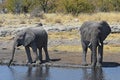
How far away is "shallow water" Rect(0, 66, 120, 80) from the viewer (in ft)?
75.9

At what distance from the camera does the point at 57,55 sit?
32.0 meters

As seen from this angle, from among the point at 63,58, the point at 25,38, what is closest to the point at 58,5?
the point at 63,58

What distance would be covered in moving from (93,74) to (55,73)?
6.17 feet

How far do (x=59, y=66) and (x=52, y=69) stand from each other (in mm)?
877

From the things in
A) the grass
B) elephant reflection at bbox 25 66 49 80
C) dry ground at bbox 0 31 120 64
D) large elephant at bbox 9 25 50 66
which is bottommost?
the grass

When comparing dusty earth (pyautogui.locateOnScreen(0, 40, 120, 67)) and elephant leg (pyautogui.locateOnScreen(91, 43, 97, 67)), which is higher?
elephant leg (pyautogui.locateOnScreen(91, 43, 97, 67))

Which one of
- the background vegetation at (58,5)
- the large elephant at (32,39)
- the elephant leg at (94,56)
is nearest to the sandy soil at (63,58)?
the large elephant at (32,39)

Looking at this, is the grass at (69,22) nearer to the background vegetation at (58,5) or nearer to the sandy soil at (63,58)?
the sandy soil at (63,58)

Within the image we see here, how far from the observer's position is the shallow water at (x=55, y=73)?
2314 cm

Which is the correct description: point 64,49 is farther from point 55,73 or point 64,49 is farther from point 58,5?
point 58,5

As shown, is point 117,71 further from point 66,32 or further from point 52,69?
point 66,32

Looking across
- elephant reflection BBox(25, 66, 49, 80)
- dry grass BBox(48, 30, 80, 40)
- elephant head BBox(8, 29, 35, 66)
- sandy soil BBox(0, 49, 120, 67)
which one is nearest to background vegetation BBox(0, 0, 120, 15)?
dry grass BBox(48, 30, 80, 40)

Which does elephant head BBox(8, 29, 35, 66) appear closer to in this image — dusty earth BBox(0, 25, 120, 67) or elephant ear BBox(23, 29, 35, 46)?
elephant ear BBox(23, 29, 35, 46)

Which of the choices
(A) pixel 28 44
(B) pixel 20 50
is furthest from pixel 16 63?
(B) pixel 20 50
